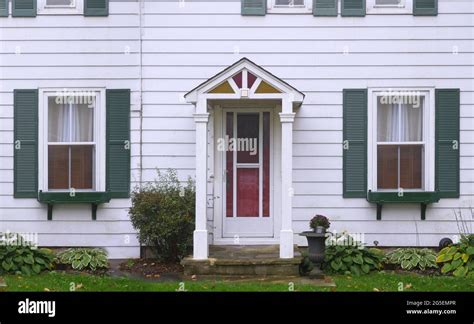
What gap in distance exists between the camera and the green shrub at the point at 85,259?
1223cm

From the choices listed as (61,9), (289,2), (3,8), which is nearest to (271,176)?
(289,2)

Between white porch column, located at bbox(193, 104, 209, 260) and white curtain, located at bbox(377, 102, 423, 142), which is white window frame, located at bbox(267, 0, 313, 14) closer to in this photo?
white curtain, located at bbox(377, 102, 423, 142)

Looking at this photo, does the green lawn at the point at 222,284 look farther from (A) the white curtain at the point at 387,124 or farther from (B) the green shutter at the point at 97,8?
(B) the green shutter at the point at 97,8

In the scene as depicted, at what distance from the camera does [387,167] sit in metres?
13.2

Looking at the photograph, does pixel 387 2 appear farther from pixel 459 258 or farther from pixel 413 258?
pixel 459 258

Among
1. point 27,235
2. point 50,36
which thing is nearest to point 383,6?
point 50,36

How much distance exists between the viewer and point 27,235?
13062 mm

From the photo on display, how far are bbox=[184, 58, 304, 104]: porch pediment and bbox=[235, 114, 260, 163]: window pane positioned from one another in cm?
140

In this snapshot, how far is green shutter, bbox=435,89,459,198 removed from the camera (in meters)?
13.1

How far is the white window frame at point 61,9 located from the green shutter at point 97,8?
0.11 metres

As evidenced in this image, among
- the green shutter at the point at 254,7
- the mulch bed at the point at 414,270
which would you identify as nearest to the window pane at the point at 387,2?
the green shutter at the point at 254,7

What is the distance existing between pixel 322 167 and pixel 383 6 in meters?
2.97
